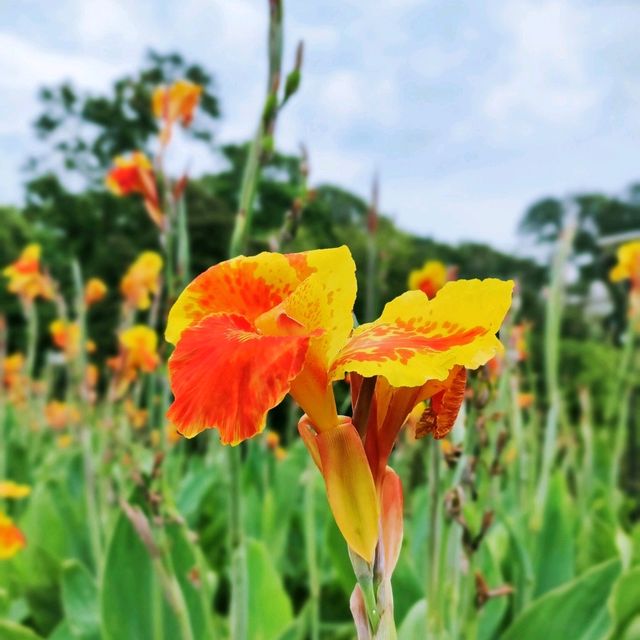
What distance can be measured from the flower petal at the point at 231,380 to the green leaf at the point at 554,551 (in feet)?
3.46

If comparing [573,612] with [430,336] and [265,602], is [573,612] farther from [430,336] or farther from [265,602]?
[430,336]

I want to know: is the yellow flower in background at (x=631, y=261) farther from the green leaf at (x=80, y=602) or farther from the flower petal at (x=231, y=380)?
the flower petal at (x=231, y=380)

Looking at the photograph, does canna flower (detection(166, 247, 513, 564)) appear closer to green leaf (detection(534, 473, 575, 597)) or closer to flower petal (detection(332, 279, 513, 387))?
flower petal (detection(332, 279, 513, 387))

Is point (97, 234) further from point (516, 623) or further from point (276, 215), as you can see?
point (516, 623)

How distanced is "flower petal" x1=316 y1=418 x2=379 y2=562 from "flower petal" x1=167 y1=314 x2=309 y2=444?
0.18 feet

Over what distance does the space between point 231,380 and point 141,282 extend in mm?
1438

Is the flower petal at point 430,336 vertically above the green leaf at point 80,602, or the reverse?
the flower petal at point 430,336

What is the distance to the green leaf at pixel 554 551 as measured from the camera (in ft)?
4.08

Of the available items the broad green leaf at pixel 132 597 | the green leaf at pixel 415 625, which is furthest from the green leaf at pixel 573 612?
the broad green leaf at pixel 132 597

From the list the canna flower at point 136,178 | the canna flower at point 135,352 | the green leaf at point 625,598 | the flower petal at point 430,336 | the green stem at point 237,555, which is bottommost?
the green leaf at point 625,598

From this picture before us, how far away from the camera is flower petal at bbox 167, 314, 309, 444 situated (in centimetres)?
34

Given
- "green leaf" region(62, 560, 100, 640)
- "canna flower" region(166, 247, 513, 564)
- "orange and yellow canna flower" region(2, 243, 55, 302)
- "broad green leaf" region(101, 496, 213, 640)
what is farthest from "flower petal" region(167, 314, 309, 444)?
"orange and yellow canna flower" region(2, 243, 55, 302)

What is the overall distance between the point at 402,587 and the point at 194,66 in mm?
14483

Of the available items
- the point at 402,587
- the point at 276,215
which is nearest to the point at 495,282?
the point at 402,587
